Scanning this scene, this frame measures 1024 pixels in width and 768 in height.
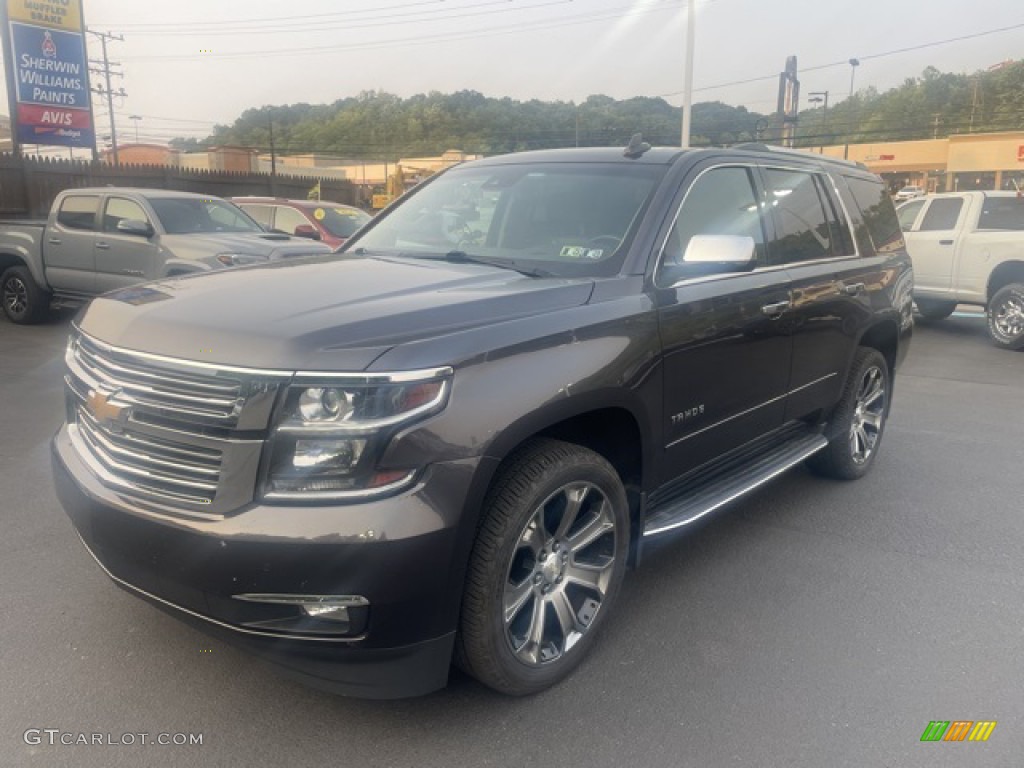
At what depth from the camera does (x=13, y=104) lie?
1542 centimetres

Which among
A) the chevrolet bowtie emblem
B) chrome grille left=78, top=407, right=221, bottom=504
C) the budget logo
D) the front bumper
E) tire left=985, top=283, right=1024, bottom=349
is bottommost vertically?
the budget logo

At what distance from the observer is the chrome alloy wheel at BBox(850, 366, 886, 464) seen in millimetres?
5191

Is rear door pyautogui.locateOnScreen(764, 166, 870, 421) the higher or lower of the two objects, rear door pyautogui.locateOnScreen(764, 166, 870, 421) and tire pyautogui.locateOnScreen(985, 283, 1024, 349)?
the higher

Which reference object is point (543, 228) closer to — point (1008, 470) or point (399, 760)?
point (399, 760)

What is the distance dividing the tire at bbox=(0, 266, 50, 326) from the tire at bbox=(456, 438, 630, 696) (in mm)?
10125

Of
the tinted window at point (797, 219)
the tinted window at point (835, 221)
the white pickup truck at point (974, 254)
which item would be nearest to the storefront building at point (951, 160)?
the white pickup truck at point (974, 254)

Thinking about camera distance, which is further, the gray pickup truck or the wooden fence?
the wooden fence

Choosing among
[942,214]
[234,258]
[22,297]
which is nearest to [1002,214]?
[942,214]

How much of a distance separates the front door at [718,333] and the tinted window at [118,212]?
835cm

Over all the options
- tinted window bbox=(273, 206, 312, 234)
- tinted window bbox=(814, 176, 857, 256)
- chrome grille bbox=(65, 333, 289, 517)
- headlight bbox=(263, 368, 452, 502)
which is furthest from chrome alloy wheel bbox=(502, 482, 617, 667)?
tinted window bbox=(273, 206, 312, 234)

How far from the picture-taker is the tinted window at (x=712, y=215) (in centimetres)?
346

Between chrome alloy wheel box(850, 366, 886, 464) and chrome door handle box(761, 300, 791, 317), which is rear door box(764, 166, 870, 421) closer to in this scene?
chrome door handle box(761, 300, 791, 317)

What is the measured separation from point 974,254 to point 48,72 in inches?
645

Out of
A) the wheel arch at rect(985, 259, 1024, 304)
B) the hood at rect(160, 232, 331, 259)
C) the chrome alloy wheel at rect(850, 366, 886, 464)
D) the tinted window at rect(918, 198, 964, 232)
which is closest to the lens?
the chrome alloy wheel at rect(850, 366, 886, 464)
